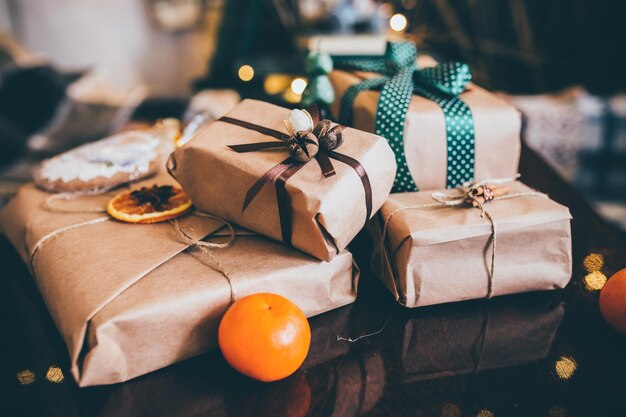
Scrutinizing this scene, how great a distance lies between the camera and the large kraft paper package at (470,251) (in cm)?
71

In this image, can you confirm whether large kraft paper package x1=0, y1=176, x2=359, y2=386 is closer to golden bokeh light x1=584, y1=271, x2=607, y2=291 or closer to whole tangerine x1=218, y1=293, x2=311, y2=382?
whole tangerine x1=218, y1=293, x2=311, y2=382

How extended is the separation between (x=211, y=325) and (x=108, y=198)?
1.25 ft

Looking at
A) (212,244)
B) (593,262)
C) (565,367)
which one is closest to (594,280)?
(593,262)

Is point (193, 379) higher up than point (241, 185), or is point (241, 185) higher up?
point (241, 185)

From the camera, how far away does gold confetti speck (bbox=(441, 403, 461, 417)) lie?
1.83 ft

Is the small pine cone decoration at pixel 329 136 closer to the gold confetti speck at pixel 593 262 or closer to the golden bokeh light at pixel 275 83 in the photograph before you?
the gold confetti speck at pixel 593 262

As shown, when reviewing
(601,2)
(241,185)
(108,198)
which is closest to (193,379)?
(241,185)

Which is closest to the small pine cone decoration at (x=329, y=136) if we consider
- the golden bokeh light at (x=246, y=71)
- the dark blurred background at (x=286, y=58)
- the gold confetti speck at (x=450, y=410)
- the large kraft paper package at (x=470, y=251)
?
the large kraft paper package at (x=470, y=251)

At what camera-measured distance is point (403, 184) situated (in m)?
0.88

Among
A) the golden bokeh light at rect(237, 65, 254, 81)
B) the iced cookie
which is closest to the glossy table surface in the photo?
the iced cookie

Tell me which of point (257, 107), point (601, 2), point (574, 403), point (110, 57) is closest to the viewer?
point (574, 403)

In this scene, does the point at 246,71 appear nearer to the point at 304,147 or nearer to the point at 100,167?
the point at 100,167

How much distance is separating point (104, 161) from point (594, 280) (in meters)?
0.89

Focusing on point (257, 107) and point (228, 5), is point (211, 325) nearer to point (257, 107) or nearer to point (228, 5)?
point (257, 107)
